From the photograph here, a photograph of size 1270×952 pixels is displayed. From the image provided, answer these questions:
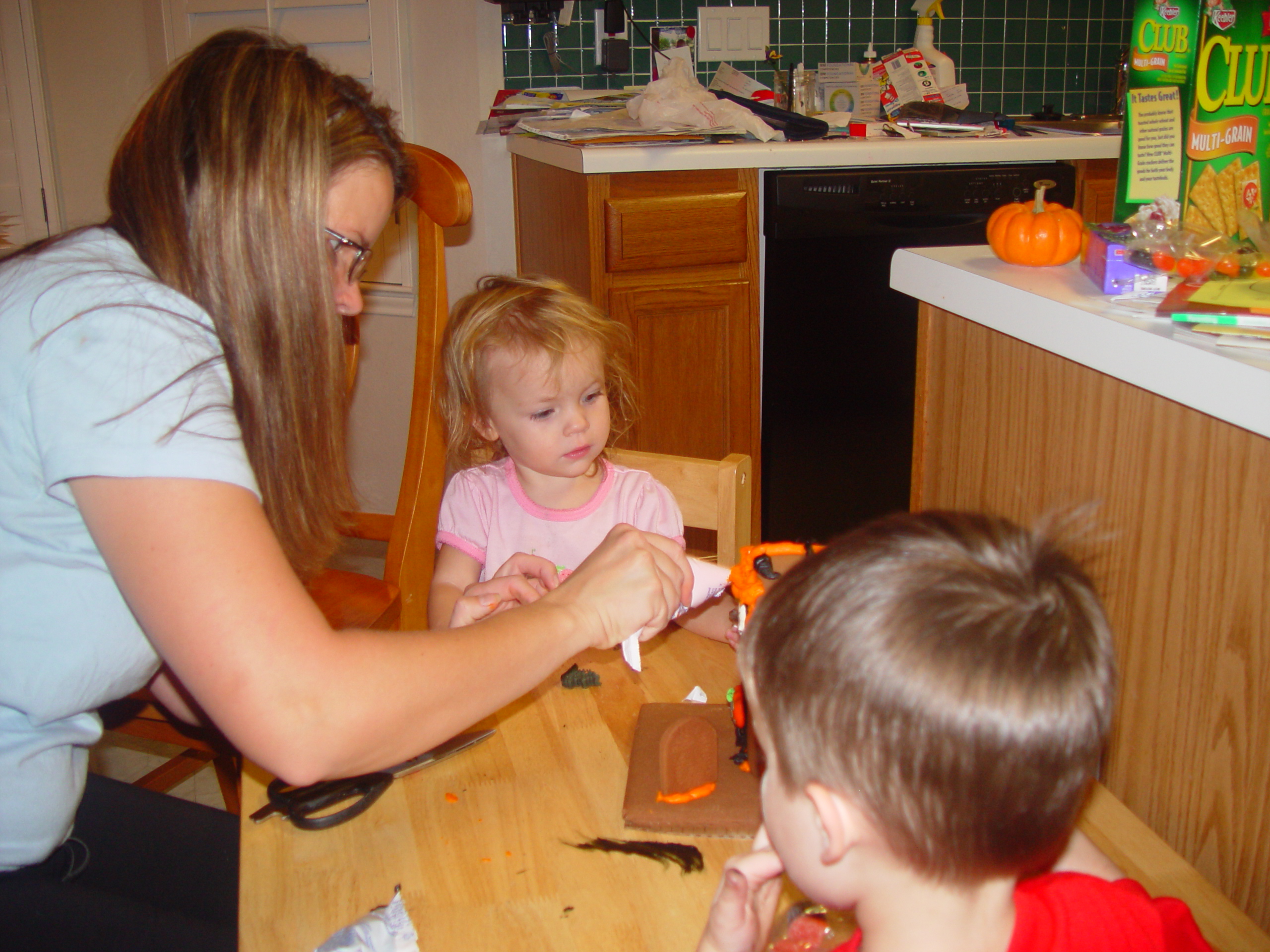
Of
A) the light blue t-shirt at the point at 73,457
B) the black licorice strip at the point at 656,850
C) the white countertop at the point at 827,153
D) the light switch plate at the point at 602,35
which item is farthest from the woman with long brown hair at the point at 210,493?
the light switch plate at the point at 602,35

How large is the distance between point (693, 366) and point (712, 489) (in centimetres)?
108

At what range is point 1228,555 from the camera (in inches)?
29.0

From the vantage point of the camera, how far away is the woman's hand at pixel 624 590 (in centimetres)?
79

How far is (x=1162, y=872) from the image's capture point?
666 millimetres

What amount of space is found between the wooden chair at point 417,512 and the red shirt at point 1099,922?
1155 millimetres

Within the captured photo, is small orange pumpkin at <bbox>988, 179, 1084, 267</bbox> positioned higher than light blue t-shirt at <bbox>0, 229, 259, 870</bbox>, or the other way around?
small orange pumpkin at <bbox>988, 179, 1084, 267</bbox>

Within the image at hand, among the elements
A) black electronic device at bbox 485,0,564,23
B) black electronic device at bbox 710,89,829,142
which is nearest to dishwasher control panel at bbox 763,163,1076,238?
black electronic device at bbox 710,89,829,142

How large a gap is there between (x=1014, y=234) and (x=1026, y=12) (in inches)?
88.7

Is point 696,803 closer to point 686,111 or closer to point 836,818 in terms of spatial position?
point 836,818

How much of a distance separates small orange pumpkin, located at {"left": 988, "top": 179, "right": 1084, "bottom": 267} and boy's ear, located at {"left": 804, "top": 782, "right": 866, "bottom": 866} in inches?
30.3

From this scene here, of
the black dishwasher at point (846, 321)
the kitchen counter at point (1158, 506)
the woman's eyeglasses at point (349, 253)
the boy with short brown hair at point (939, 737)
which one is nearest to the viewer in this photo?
the boy with short brown hair at point (939, 737)

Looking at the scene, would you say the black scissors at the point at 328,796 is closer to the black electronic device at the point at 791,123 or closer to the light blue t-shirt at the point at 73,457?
the light blue t-shirt at the point at 73,457

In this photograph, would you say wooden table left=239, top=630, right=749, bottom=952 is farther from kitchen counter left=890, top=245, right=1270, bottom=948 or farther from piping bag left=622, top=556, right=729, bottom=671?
kitchen counter left=890, top=245, right=1270, bottom=948

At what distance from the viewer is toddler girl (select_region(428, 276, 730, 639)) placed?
1335mm
